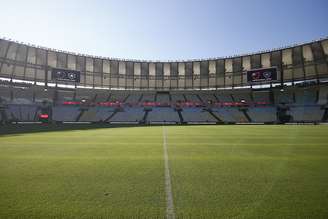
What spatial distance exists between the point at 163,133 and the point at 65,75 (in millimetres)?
38813

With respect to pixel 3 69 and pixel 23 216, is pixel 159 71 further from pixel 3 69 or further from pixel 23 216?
pixel 23 216

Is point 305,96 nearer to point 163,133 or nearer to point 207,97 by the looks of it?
point 207,97

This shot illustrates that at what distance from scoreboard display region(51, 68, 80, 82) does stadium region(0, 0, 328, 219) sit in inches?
9.2

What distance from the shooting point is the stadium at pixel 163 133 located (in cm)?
361

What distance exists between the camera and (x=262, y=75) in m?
49.7

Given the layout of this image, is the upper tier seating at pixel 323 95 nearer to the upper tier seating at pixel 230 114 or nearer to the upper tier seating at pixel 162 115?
the upper tier seating at pixel 230 114

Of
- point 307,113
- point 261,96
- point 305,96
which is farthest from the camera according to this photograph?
point 261,96

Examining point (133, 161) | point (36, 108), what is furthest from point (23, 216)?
point (36, 108)

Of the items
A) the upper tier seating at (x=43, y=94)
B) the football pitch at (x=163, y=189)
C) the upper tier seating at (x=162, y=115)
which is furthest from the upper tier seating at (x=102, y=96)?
the football pitch at (x=163, y=189)

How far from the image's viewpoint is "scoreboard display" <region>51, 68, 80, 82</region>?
47812 mm

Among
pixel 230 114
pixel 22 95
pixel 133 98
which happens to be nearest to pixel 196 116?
pixel 230 114

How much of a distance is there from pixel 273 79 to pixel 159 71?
28.9m

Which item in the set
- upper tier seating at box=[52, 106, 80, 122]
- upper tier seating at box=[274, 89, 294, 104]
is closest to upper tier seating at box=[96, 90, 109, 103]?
upper tier seating at box=[52, 106, 80, 122]

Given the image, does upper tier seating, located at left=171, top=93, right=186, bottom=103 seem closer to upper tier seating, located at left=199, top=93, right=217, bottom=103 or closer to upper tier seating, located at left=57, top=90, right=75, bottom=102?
upper tier seating, located at left=199, top=93, right=217, bottom=103
